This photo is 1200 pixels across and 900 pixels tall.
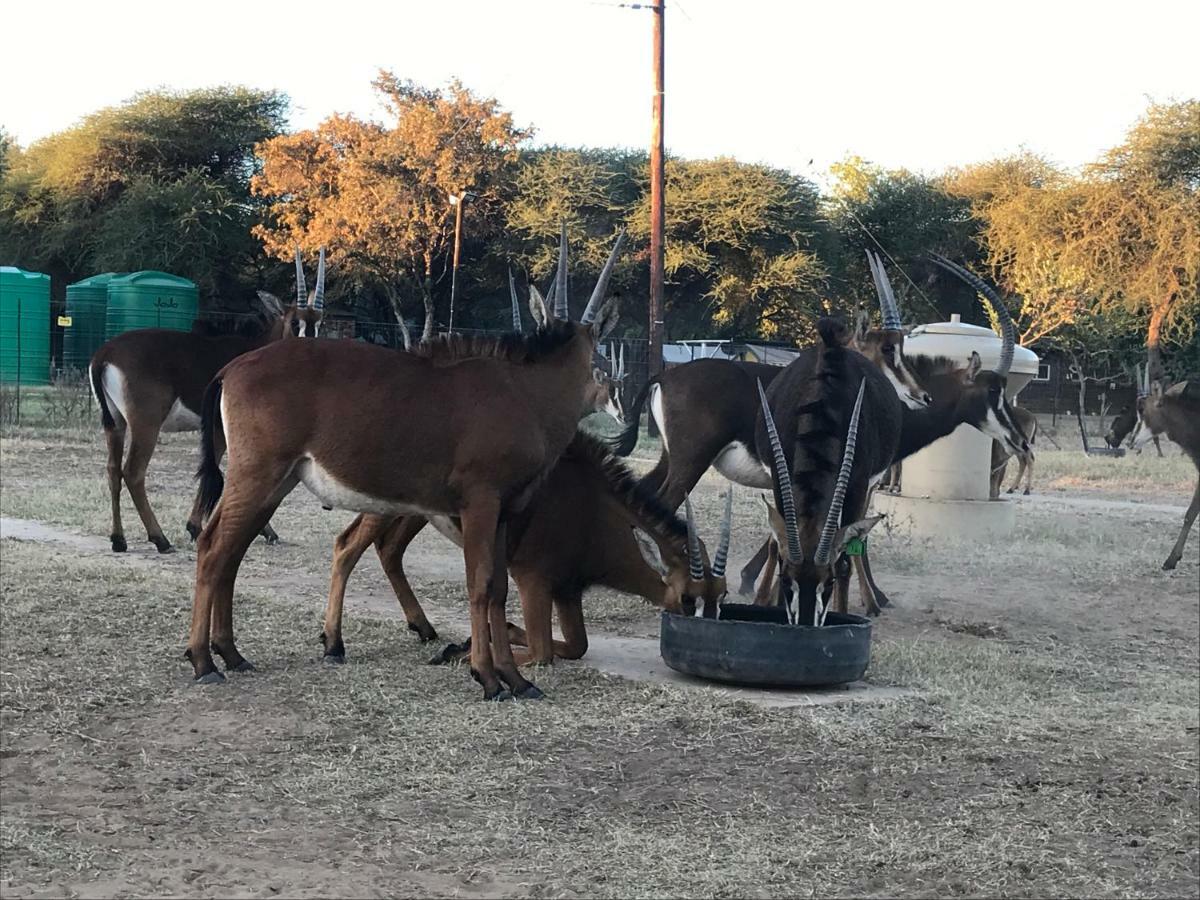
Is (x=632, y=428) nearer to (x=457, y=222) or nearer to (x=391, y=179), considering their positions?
(x=457, y=222)

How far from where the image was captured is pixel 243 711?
641 centimetres

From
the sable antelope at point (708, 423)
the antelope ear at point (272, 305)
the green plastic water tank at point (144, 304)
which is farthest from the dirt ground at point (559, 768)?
the green plastic water tank at point (144, 304)

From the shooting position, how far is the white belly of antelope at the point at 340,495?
21.8 ft

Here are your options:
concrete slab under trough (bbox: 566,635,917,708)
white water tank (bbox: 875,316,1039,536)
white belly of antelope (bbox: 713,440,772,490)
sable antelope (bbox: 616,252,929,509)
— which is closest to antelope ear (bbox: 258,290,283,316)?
sable antelope (bbox: 616,252,929,509)

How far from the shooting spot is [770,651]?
6898mm

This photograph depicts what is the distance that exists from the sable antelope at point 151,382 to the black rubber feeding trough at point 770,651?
5754 millimetres

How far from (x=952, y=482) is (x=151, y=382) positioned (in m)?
7.80

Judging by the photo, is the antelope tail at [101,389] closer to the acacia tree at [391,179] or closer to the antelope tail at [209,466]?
the antelope tail at [209,466]

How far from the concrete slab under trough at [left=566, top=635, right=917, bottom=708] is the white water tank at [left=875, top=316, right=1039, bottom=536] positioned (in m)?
6.73

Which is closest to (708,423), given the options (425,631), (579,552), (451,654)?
(579,552)

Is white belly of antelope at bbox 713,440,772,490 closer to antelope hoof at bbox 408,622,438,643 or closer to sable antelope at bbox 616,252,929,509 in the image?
sable antelope at bbox 616,252,929,509

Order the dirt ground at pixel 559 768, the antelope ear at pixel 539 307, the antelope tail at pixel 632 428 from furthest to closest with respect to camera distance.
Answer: the antelope tail at pixel 632 428
the antelope ear at pixel 539 307
the dirt ground at pixel 559 768

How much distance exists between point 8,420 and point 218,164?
75.5 feet

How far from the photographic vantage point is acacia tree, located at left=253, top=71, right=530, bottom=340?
115ft
